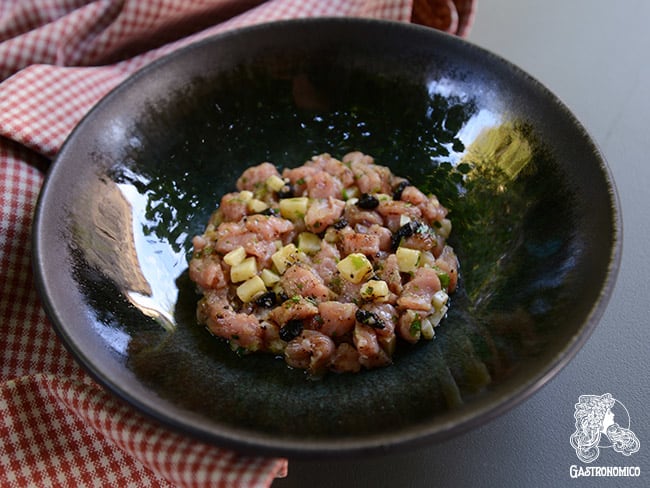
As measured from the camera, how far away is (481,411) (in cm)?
138

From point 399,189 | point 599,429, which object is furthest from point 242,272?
point 599,429

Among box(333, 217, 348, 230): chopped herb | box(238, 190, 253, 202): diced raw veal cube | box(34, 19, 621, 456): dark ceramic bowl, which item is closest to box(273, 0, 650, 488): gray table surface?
box(34, 19, 621, 456): dark ceramic bowl

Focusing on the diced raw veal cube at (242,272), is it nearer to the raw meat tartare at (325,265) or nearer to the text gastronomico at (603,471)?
the raw meat tartare at (325,265)

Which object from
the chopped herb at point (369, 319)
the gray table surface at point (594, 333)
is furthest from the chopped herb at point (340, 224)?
the gray table surface at point (594, 333)

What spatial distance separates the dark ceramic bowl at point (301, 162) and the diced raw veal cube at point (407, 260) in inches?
6.7

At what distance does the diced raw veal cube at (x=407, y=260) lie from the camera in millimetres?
1958

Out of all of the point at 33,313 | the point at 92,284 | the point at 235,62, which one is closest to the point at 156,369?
the point at 92,284

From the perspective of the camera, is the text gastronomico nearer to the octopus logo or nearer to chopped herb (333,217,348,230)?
the octopus logo

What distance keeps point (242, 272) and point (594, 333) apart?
1125 mm

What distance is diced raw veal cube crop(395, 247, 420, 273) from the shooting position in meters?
1.96

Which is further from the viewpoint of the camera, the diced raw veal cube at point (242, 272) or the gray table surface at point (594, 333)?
the diced raw veal cube at point (242, 272)

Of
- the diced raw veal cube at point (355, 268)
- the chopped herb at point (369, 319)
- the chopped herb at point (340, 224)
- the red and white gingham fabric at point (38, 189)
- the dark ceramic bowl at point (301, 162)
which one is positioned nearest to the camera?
the dark ceramic bowl at point (301, 162)

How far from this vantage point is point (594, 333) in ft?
6.68

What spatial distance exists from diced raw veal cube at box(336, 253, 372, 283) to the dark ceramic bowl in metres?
0.27
